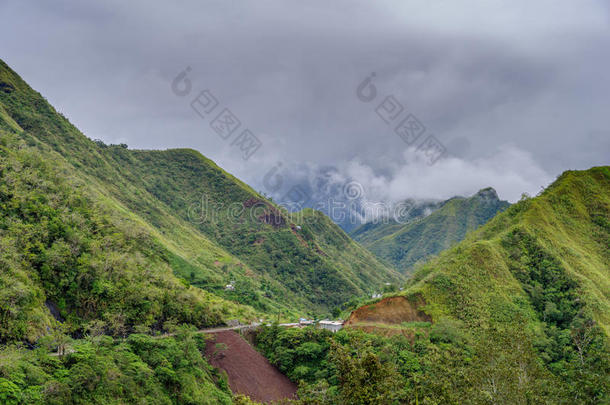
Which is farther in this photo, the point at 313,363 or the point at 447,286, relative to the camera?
the point at 447,286

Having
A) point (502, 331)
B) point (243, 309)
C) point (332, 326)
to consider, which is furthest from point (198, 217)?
point (502, 331)

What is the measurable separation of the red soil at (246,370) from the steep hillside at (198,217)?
1273 cm

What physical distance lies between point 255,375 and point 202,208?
79152 millimetres

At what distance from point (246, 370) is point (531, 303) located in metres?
36.1

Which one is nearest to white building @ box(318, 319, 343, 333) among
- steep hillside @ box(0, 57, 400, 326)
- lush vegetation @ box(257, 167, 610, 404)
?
lush vegetation @ box(257, 167, 610, 404)

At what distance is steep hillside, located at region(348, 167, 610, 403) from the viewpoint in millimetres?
24281

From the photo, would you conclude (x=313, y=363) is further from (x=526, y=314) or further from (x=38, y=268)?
(x=38, y=268)

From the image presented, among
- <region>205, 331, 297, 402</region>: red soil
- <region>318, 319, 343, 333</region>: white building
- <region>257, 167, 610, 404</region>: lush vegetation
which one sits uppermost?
<region>257, 167, 610, 404</region>: lush vegetation

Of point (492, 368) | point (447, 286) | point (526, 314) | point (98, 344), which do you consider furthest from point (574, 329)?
point (98, 344)

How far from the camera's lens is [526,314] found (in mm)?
45094

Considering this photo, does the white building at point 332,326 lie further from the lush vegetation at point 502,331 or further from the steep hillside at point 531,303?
the lush vegetation at point 502,331

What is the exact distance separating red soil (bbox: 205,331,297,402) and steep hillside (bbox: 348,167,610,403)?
11.5 metres

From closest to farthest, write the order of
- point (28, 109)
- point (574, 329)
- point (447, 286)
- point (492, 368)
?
point (492, 368) → point (574, 329) → point (447, 286) → point (28, 109)

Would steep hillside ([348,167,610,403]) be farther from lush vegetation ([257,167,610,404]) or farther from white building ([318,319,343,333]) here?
white building ([318,319,343,333])
